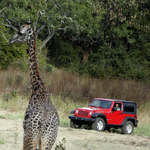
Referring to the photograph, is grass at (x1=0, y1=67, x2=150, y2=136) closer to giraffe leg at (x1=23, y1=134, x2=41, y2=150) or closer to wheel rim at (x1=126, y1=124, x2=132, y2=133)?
wheel rim at (x1=126, y1=124, x2=132, y2=133)

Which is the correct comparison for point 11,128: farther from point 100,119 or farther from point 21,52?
point 21,52

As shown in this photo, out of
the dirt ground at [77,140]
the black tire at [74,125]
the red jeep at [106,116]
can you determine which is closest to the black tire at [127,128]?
the red jeep at [106,116]

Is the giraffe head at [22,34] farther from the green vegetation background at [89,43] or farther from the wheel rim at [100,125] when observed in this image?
the green vegetation background at [89,43]

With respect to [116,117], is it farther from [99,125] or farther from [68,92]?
[68,92]

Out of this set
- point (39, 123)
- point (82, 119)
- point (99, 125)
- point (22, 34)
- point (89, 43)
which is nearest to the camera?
point (39, 123)

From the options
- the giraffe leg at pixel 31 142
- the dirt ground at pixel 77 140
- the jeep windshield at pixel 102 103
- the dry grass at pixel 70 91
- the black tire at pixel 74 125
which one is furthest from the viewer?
the dry grass at pixel 70 91

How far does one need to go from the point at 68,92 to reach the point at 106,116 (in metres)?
5.72

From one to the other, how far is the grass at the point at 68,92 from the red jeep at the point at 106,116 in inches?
65.3

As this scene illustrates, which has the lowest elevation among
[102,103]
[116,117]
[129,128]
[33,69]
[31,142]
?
[129,128]

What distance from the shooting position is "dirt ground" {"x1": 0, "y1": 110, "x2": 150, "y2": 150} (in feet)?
26.6

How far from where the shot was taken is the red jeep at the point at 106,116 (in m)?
11.5

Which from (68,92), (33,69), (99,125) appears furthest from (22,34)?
(68,92)

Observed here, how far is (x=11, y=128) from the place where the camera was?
985 centimetres

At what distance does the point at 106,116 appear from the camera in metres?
11.8
